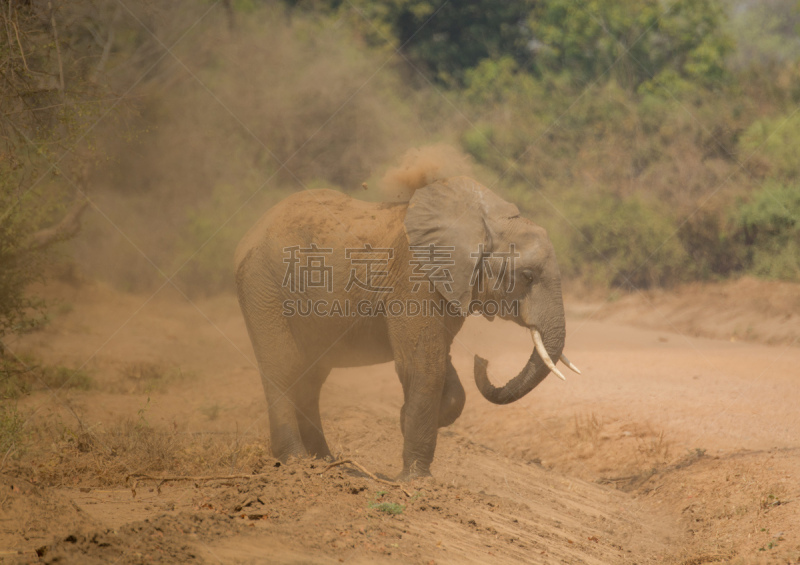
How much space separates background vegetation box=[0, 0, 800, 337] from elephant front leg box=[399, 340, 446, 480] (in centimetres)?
784

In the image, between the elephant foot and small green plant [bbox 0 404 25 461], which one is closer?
small green plant [bbox 0 404 25 461]

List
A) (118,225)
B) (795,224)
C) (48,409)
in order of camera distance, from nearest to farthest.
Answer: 1. (48,409)
2. (795,224)
3. (118,225)

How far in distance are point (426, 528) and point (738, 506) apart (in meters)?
2.93

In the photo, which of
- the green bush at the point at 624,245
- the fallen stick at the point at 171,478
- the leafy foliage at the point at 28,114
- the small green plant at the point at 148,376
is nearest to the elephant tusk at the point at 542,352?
the fallen stick at the point at 171,478

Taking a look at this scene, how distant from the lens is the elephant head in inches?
245

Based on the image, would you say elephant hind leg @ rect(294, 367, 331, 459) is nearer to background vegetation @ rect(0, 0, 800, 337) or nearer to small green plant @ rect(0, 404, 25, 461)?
small green plant @ rect(0, 404, 25, 461)

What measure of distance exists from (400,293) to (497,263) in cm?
83

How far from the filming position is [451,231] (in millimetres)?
6312

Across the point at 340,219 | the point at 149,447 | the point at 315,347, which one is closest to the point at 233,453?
the point at 149,447

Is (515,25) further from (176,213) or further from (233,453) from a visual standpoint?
(233,453)

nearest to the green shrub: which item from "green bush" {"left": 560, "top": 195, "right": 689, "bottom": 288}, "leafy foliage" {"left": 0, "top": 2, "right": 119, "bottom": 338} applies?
"green bush" {"left": 560, "top": 195, "right": 689, "bottom": 288}

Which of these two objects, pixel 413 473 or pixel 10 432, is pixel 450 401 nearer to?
pixel 413 473

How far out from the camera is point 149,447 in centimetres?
669

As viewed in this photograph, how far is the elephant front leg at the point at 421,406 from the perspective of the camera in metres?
6.33
